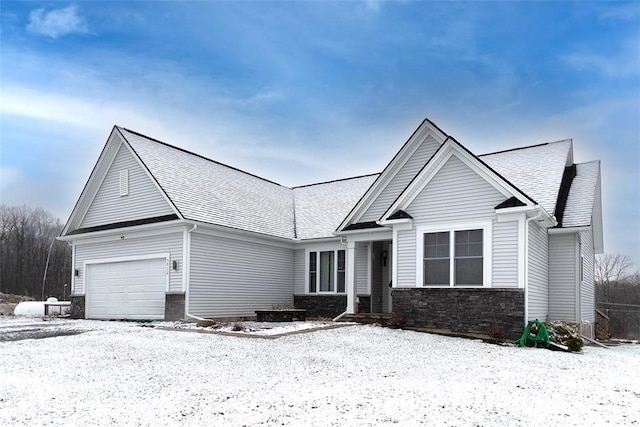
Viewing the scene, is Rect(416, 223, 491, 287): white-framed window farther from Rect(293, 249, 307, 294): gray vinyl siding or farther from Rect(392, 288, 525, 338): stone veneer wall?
Rect(293, 249, 307, 294): gray vinyl siding

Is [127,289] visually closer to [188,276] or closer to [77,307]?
[77,307]

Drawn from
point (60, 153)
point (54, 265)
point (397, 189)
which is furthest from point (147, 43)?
point (54, 265)

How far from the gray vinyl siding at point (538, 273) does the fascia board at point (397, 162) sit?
415 centimetres

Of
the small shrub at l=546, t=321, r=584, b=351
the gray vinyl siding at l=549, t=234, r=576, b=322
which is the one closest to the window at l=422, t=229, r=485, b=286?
the small shrub at l=546, t=321, r=584, b=351

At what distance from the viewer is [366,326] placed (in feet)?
48.2

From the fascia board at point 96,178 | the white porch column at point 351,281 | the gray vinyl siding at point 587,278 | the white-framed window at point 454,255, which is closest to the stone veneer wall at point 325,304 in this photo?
the white porch column at point 351,281

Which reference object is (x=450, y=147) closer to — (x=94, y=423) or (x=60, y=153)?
(x=94, y=423)

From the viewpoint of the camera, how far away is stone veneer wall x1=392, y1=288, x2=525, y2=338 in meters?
12.9

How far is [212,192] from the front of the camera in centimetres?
1944

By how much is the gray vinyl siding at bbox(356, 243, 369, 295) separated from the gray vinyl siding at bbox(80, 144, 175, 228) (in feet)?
21.7

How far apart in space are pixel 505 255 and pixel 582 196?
539 cm

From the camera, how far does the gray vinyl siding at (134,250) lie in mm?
16938

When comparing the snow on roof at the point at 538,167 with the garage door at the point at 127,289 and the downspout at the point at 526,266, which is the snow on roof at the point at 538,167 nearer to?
the downspout at the point at 526,266

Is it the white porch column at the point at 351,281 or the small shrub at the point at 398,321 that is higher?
the white porch column at the point at 351,281
